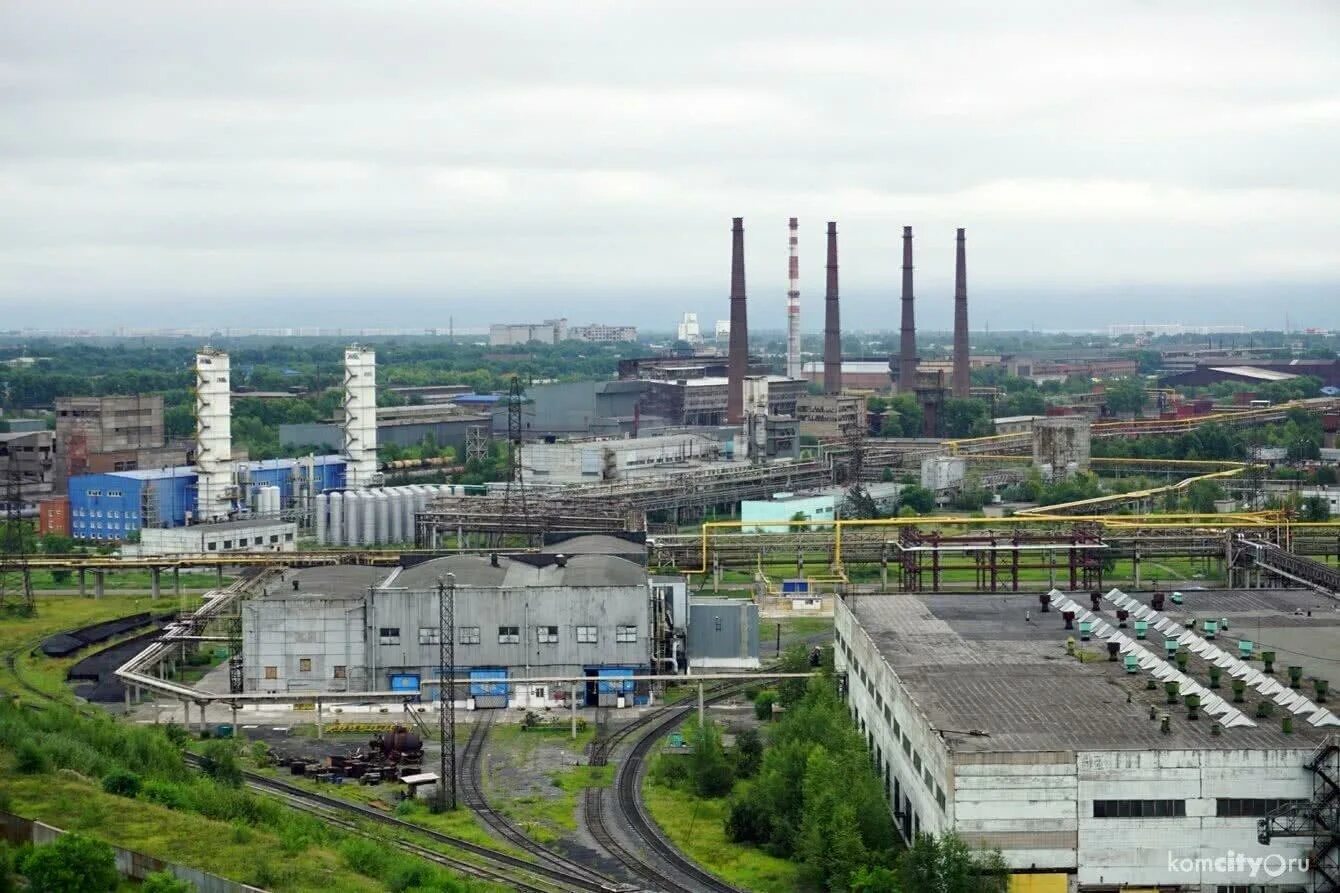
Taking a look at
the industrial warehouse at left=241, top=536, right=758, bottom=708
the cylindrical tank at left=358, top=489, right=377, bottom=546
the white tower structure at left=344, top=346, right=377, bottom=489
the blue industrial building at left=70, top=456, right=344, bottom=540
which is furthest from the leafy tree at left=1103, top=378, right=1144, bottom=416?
the industrial warehouse at left=241, top=536, right=758, bottom=708

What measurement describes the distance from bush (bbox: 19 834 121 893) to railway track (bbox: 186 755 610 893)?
4.02 m

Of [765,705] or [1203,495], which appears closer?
[765,705]

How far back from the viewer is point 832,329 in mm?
80500

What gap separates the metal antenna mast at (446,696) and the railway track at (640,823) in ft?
5.95

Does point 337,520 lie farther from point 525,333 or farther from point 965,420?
point 525,333

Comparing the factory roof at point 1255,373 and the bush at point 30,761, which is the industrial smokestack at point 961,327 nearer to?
the factory roof at point 1255,373

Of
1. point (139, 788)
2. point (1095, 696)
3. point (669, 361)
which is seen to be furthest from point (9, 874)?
point (669, 361)

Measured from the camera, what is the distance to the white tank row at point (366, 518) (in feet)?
156

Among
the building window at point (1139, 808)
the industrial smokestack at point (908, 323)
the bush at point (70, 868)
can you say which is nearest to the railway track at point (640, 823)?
the building window at point (1139, 808)

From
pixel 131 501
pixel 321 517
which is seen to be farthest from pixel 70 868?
pixel 131 501

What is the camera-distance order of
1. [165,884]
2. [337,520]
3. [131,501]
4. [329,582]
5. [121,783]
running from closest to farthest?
[165,884] → [121,783] → [329,582] → [337,520] → [131,501]

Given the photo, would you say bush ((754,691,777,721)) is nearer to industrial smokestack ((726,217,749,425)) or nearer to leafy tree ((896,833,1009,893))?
leafy tree ((896,833,1009,893))

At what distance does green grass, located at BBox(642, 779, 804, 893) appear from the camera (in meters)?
19.1

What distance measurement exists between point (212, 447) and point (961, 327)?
45.6 m
